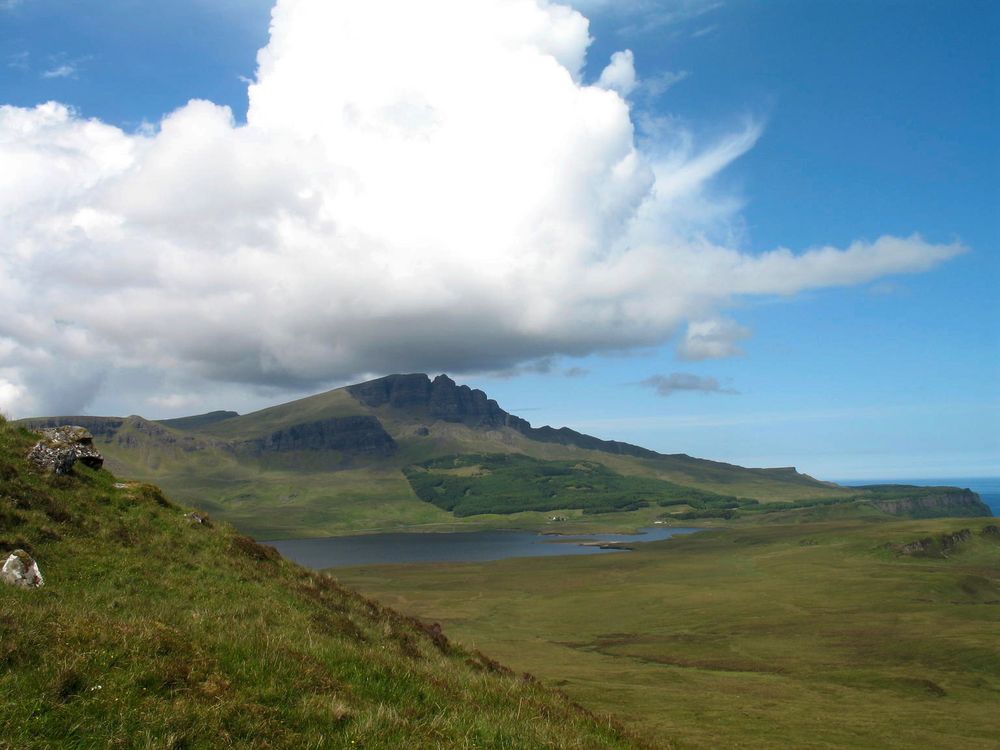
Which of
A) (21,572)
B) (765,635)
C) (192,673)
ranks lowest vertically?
(765,635)

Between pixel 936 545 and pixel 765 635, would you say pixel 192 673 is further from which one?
pixel 936 545

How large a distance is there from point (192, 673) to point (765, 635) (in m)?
84.5

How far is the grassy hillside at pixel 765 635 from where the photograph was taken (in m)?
43.5

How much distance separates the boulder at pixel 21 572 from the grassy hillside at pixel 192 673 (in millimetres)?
434

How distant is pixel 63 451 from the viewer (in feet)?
96.7

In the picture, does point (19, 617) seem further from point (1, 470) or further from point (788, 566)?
point (788, 566)

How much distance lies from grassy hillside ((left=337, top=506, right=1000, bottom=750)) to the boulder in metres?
23.1

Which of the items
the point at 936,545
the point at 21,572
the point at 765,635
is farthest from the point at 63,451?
the point at 936,545

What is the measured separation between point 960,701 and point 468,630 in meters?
57.8

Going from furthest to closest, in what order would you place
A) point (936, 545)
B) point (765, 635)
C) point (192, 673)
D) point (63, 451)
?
point (936, 545) < point (765, 635) < point (63, 451) < point (192, 673)

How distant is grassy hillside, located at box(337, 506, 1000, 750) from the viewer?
4347 cm

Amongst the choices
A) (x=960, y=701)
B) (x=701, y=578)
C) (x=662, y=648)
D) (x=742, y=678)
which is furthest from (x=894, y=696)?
(x=701, y=578)

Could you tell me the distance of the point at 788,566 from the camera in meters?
152

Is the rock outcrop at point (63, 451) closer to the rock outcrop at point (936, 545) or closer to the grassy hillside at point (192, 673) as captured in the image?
the grassy hillside at point (192, 673)
